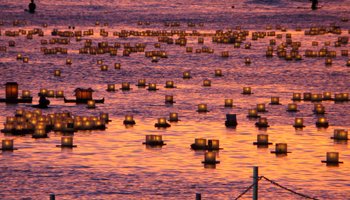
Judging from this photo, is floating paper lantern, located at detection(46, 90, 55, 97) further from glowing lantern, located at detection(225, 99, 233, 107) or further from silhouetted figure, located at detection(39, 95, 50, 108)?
glowing lantern, located at detection(225, 99, 233, 107)

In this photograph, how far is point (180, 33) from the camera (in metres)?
140

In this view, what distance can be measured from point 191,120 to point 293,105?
688 centimetres

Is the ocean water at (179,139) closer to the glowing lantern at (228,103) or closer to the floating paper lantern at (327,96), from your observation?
the glowing lantern at (228,103)

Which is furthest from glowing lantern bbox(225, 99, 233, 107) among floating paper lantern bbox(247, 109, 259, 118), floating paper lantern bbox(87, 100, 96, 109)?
floating paper lantern bbox(87, 100, 96, 109)

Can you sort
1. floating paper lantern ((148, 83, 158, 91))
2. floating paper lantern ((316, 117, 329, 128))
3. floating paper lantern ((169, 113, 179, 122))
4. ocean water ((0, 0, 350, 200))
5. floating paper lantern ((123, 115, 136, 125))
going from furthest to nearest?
1. floating paper lantern ((148, 83, 158, 91))
2. floating paper lantern ((169, 113, 179, 122))
3. floating paper lantern ((123, 115, 136, 125))
4. floating paper lantern ((316, 117, 329, 128))
5. ocean water ((0, 0, 350, 200))

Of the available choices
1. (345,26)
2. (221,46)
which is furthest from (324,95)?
(345,26)

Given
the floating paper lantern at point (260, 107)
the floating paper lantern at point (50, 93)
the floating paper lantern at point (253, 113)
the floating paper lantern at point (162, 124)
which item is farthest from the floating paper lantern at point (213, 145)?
the floating paper lantern at point (50, 93)

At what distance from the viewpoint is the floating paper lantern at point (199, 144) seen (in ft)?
146

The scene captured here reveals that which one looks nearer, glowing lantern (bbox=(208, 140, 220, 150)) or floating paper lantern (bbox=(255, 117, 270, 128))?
glowing lantern (bbox=(208, 140, 220, 150))

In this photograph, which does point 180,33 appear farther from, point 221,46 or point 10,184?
point 10,184

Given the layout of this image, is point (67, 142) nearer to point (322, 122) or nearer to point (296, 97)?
point (322, 122)

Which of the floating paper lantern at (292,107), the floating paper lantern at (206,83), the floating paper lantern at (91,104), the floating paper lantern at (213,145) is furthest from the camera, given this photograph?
the floating paper lantern at (206,83)

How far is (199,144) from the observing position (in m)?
44.5

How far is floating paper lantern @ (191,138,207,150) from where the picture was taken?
44.5 metres
